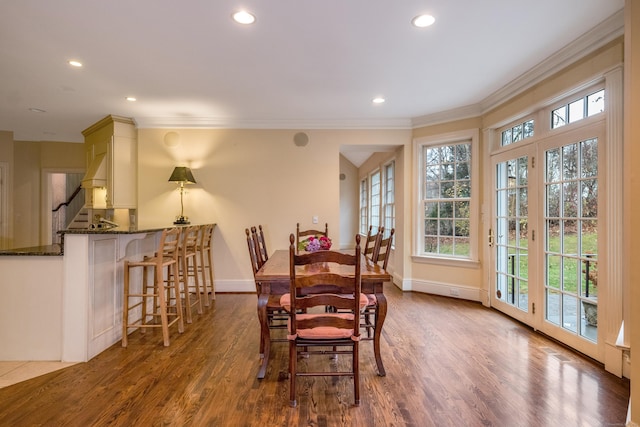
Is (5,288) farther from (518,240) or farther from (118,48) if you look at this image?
(518,240)

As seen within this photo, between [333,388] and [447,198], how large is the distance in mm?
3317

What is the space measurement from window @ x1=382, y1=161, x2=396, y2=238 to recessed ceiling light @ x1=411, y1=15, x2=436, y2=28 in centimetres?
353

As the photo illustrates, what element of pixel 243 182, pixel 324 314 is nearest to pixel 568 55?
pixel 324 314

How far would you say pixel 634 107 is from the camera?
1.75 m

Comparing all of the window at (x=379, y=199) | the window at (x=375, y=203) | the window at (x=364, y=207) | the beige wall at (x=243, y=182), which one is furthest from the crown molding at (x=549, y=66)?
the window at (x=364, y=207)

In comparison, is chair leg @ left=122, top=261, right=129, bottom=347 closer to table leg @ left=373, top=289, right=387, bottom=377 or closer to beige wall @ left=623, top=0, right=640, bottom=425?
table leg @ left=373, top=289, right=387, bottom=377

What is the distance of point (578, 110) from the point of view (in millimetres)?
2869

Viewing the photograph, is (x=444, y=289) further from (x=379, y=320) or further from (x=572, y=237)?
(x=379, y=320)

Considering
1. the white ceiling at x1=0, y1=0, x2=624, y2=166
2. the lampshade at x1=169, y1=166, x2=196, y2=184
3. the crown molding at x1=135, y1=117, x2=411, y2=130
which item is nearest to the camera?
the white ceiling at x1=0, y1=0, x2=624, y2=166

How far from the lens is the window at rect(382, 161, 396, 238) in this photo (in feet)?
19.5

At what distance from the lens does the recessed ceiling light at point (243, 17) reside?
92.0 inches

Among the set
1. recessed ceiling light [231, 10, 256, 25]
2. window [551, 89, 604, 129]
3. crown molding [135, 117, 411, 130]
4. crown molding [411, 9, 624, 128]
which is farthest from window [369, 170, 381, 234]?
recessed ceiling light [231, 10, 256, 25]

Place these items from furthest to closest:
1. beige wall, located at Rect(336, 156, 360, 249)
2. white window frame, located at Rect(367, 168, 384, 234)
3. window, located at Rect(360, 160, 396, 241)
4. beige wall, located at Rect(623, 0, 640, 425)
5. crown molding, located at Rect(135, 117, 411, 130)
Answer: beige wall, located at Rect(336, 156, 360, 249) → white window frame, located at Rect(367, 168, 384, 234) → window, located at Rect(360, 160, 396, 241) → crown molding, located at Rect(135, 117, 411, 130) → beige wall, located at Rect(623, 0, 640, 425)

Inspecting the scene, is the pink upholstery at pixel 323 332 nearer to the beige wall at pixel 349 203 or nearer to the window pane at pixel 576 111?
the window pane at pixel 576 111
